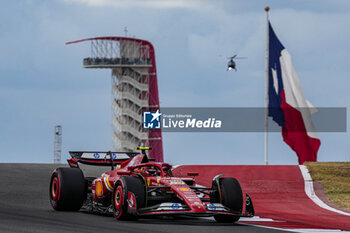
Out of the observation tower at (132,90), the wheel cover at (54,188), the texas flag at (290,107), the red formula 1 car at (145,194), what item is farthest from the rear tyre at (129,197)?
the observation tower at (132,90)

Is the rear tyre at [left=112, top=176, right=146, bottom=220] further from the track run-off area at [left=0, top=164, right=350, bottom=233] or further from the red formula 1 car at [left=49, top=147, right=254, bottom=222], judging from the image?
the track run-off area at [left=0, top=164, right=350, bottom=233]

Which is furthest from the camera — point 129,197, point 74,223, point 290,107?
point 290,107

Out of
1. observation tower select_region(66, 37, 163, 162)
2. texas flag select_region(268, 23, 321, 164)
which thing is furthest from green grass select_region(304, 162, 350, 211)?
observation tower select_region(66, 37, 163, 162)

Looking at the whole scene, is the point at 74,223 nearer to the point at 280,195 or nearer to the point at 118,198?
the point at 118,198

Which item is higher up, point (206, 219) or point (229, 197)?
point (229, 197)

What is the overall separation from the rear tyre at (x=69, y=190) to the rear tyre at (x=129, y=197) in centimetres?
249

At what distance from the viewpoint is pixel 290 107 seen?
39906mm

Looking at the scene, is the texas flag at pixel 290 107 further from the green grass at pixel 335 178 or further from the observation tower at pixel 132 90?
the observation tower at pixel 132 90

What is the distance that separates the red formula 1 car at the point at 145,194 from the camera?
1341 centimetres

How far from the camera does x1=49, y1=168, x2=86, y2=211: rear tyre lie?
16203 millimetres

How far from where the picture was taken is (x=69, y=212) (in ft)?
52.9

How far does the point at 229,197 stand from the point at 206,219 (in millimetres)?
1197

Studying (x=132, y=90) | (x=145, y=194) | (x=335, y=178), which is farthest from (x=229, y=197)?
(x=132, y=90)

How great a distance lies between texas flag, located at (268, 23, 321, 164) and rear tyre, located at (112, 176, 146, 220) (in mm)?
26071
